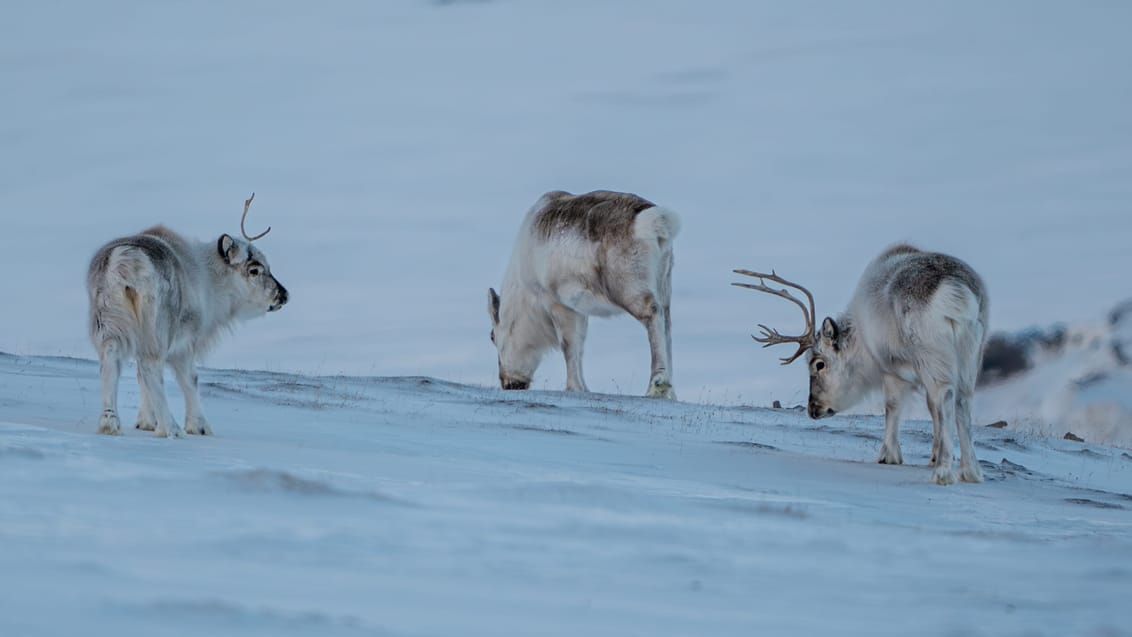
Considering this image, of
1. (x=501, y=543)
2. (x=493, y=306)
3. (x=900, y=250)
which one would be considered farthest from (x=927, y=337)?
(x=493, y=306)

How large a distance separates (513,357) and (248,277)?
791cm

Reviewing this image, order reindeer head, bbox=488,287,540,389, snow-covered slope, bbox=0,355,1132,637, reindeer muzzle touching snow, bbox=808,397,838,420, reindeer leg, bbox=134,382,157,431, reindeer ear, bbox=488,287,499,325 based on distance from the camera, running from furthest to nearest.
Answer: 1. reindeer ear, bbox=488,287,499,325
2. reindeer head, bbox=488,287,540,389
3. reindeer muzzle touching snow, bbox=808,397,838,420
4. reindeer leg, bbox=134,382,157,431
5. snow-covered slope, bbox=0,355,1132,637

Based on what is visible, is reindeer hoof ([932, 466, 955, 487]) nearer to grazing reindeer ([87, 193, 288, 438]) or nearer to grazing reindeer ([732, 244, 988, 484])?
grazing reindeer ([732, 244, 988, 484])

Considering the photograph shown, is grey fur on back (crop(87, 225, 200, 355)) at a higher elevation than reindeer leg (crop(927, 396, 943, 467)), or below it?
higher

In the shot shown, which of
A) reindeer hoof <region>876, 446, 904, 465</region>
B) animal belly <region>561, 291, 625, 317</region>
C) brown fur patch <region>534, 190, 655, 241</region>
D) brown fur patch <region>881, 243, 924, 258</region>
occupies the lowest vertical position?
reindeer hoof <region>876, 446, 904, 465</region>

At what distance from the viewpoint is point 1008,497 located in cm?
987

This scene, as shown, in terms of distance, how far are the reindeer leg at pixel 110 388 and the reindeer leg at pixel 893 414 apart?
18.7 feet

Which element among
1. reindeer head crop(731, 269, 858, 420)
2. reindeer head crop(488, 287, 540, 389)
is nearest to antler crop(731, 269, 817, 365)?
reindeer head crop(731, 269, 858, 420)

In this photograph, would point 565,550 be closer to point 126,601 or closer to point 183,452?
point 126,601

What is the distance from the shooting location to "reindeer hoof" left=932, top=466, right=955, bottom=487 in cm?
1015

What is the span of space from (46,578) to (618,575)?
197cm

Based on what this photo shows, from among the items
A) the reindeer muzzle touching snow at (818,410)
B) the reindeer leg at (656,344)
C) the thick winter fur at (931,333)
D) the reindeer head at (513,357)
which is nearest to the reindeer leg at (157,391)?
the thick winter fur at (931,333)

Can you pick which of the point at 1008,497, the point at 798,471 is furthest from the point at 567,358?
the point at 1008,497

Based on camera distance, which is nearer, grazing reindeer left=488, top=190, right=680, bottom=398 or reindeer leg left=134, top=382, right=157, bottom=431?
reindeer leg left=134, top=382, right=157, bottom=431
